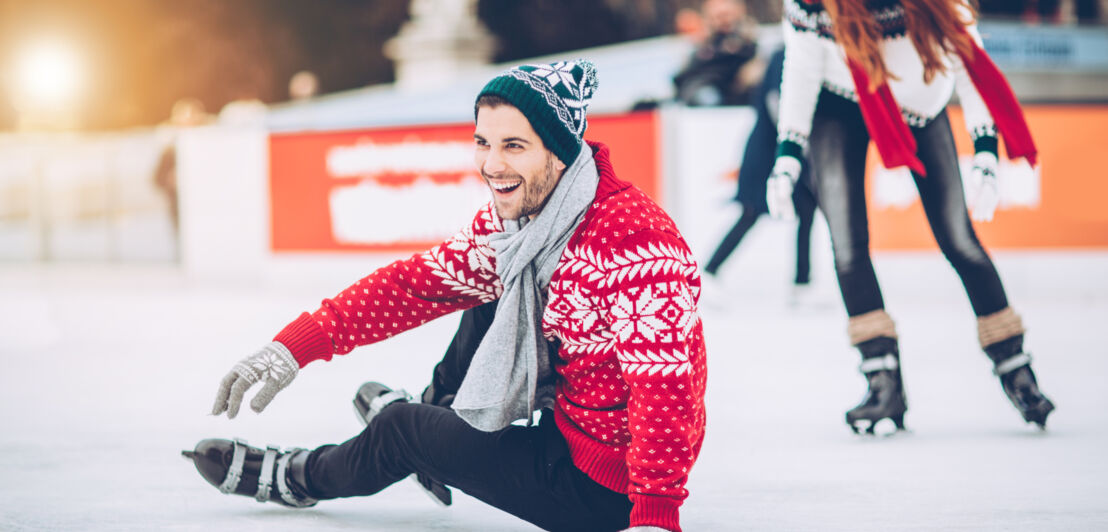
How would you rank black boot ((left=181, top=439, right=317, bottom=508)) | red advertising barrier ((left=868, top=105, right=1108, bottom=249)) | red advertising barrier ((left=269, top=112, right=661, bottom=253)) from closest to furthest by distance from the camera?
black boot ((left=181, top=439, right=317, bottom=508)), red advertising barrier ((left=868, top=105, right=1108, bottom=249)), red advertising barrier ((left=269, top=112, right=661, bottom=253))

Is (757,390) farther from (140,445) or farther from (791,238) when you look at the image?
(791,238)

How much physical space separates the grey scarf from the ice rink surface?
0.43 meters

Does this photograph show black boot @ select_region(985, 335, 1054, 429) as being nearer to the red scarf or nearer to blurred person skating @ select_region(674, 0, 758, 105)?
the red scarf

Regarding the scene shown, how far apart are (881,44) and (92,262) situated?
9246 mm

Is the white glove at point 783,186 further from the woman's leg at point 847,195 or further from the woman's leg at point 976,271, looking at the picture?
the woman's leg at point 976,271

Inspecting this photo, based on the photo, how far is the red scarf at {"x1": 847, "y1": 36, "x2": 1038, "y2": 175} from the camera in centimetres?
355

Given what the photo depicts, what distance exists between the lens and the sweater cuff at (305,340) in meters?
2.45

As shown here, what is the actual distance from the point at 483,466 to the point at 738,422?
1.71m

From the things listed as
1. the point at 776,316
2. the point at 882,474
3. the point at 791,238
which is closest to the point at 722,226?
the point at 791,238

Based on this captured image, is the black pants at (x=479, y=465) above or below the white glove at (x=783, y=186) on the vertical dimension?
below

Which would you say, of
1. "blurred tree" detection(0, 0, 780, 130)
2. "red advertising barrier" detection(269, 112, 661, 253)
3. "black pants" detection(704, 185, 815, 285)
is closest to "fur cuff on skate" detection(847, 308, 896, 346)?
"black pants" detection(704, 185, 815, 285)

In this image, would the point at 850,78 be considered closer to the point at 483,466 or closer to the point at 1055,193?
the point at 483,466

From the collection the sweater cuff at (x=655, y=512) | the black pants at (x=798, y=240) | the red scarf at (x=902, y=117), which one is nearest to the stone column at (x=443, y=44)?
the black pants at (x=798, y=240)

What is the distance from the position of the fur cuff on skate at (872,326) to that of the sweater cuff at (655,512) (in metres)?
1.71
